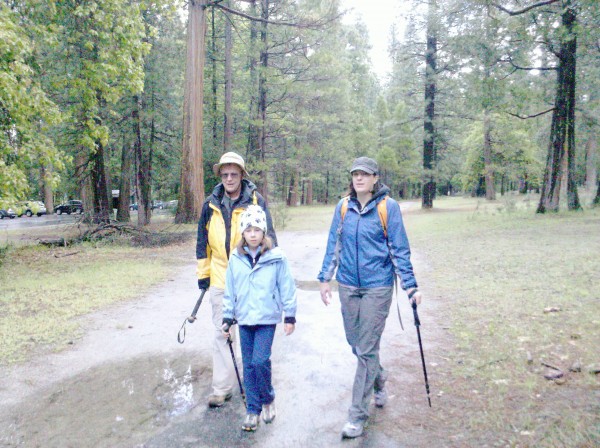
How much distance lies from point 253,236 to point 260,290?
1.38 ft

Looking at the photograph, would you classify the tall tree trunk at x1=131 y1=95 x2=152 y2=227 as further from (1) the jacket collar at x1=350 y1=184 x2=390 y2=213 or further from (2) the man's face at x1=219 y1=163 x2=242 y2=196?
(1) the jacket collar at x1=350 y1=184 x2=390 y2=213

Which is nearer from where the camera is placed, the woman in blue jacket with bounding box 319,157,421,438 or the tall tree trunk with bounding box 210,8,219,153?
the woman in blue jacket with bounding box 319,157,421,438

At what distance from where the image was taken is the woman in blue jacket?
3.63 meters

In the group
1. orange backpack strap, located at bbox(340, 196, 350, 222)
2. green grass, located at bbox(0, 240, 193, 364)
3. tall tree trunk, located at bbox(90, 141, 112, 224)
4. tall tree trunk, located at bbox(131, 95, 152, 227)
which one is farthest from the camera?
tall tree trunk, located at bbox(131, 95, 152, 227)

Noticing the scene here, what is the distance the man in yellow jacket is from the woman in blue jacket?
0.76 m

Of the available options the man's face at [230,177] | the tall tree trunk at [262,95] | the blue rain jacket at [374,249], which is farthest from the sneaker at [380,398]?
the tall tree trunk at [262,95]

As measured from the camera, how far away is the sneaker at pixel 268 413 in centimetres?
374

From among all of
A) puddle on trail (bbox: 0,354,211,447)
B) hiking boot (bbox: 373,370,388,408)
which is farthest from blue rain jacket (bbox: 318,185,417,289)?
puddle on trail (bbox: 0,354,211,447)

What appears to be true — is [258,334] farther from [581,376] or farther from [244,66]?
[244,66]

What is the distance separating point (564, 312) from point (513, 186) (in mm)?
75888

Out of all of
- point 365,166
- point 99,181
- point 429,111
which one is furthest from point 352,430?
point 429,111

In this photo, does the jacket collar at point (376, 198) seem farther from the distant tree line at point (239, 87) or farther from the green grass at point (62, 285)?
the distant tree line at point (239, 87)

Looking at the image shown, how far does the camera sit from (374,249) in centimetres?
370

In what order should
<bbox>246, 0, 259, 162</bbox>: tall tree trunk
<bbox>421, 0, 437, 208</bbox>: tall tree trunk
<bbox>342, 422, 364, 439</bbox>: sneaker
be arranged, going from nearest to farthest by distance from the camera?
<bbox>342, 422, 364, 439</bbox>: sneaker
<bbox>246, 0, 259, 162</bbox>: tall tree trunk
<bbox>421, 0, 437, 208</bbox>: tall tree trunk
